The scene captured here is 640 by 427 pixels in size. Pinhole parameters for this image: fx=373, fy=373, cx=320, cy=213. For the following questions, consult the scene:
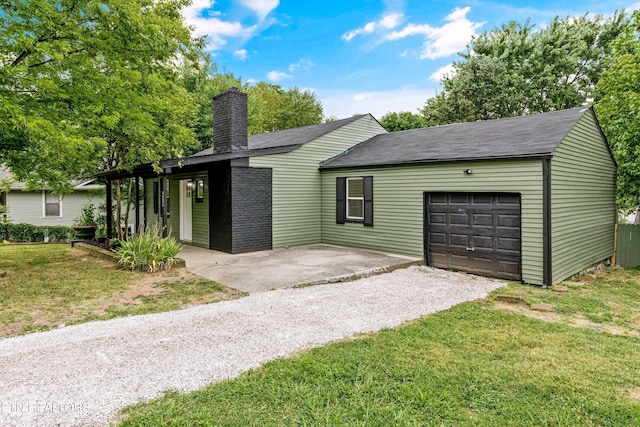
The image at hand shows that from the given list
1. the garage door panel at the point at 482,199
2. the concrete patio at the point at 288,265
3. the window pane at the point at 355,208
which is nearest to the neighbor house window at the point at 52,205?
the concrete patio at the point at 288,265

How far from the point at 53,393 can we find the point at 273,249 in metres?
7.93

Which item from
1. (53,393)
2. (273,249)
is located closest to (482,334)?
(53,393)

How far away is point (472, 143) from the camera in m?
9.12

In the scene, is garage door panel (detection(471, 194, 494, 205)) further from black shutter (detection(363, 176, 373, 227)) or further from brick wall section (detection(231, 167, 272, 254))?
brick wall section (detection(231, 167, 272, 254))

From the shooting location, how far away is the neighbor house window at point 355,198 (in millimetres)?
10969

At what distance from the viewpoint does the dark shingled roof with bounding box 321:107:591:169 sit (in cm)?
777

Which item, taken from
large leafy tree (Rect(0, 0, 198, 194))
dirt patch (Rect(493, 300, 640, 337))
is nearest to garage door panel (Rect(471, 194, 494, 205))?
dirt patch (Rect(493, 300, 640, 337))

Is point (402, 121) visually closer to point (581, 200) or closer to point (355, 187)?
point (355, 187)

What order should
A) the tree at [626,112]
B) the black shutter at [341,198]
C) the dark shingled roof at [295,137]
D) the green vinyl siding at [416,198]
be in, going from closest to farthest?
the green vinyl siding at [416,198], the tree at [626,112], the black shutter at [341,198], the dark shingled roof at [295,137]

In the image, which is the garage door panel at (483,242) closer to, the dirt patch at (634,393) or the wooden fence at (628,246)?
the dirt patch at (634,393)

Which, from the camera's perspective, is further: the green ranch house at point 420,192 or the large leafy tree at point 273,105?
the large leafy tree at point 273,105

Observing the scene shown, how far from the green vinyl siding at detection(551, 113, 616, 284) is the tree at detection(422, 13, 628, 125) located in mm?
13380

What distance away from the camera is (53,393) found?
9.86 feet

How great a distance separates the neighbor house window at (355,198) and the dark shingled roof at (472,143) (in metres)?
0.54
